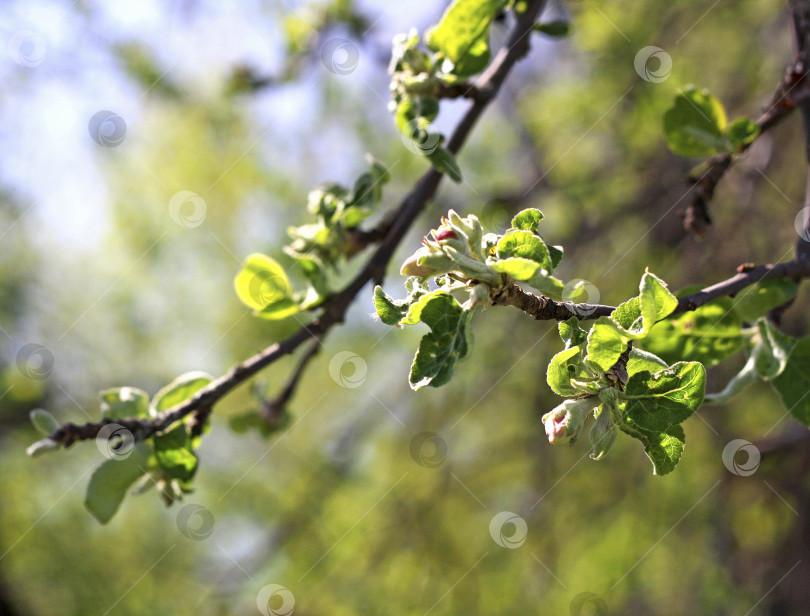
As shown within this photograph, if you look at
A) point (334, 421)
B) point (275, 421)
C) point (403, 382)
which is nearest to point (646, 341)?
point (275, 421)

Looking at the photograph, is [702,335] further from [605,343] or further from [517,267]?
[517,267]

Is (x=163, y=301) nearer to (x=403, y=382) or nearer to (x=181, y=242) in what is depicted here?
(x=181, y=242)

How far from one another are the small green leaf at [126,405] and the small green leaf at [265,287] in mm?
294

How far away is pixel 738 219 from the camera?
2.93 meters

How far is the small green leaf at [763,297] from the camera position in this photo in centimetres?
123

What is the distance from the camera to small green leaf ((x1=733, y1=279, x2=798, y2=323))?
123cm

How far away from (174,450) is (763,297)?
1.15 meters

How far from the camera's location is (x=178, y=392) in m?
1.43

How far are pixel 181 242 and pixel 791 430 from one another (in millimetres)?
3123

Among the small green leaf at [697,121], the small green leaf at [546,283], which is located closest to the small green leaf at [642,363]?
the small green leaf at [546,283]

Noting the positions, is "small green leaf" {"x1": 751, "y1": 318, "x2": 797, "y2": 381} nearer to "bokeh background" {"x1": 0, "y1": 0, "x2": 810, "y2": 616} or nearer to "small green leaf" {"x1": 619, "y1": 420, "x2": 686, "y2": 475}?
"small green leaf" {"x1": 619, "y1": 420, "x2": 686, "y2": 475}

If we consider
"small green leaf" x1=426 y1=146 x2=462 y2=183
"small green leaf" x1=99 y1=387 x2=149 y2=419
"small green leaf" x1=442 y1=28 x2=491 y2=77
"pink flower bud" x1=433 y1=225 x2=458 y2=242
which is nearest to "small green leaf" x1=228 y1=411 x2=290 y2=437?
"small green leaf" x1=99 y1=387 x2=149 y2=419

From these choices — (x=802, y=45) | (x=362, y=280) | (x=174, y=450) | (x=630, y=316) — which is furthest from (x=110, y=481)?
(x=802, y=45)

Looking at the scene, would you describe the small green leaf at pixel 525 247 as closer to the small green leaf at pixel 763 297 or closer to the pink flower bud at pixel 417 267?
the pink flower bud at pixel 417 267
